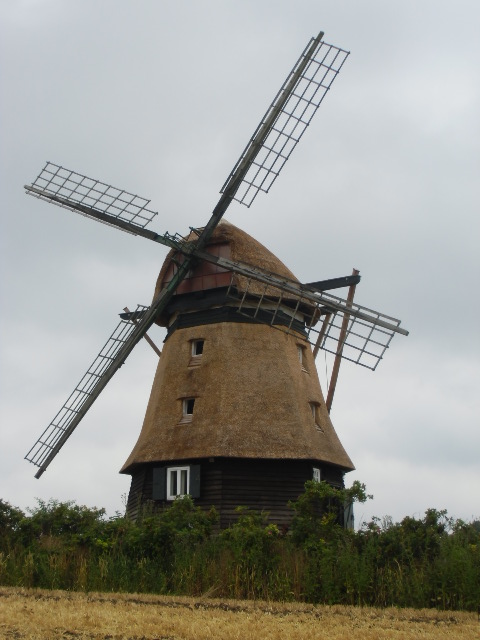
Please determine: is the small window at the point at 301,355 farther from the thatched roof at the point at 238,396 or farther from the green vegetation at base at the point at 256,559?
the green vegetation at base at the point at 256,559

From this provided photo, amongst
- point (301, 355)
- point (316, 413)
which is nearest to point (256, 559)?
point (316, 413)

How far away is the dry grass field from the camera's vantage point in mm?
9719

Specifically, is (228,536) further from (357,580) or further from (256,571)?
(357,580)

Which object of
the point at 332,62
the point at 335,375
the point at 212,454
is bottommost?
the point at 212,454

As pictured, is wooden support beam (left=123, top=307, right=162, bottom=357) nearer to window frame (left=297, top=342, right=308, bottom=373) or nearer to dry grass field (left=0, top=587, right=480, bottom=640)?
window frame (left=297, top=342, right=308, bottom=373)

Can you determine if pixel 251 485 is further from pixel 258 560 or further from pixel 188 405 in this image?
pixel 258 560

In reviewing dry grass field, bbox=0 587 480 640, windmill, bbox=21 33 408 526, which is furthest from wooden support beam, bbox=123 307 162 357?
dry grass field, bbox=0 587 480 640

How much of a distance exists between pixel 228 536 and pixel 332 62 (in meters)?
12.7

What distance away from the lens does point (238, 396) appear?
20.3m

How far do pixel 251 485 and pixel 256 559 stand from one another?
19.0 ft

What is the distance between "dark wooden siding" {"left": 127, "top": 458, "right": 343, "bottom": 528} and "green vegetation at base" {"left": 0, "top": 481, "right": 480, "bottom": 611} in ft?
10.0

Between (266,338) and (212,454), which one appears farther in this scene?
(266,338)

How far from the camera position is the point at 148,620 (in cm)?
1047

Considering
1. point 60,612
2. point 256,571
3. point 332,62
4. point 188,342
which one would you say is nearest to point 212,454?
point 188,342
